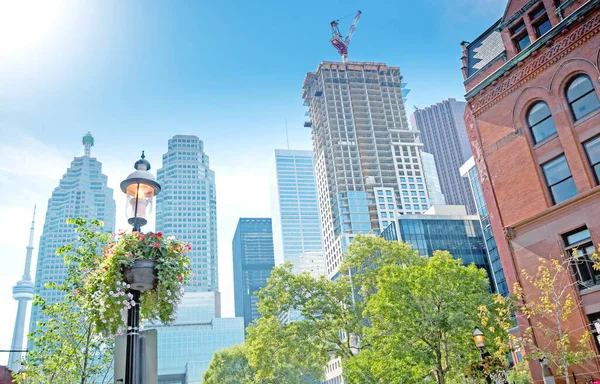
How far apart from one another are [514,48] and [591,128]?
6604 mm

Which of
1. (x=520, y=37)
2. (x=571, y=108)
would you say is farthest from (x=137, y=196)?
(x=520, y=37)

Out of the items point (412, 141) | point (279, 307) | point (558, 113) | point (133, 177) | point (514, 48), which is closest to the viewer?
point (133, 177)

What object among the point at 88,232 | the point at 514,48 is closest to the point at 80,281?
the point at 88,232

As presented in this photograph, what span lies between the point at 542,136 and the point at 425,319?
1117 centimetres

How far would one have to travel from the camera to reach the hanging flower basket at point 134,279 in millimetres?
10555

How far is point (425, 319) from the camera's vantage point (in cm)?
2664

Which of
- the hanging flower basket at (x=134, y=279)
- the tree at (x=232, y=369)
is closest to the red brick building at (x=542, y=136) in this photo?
the hanging flower basket at (x=134, y=279)

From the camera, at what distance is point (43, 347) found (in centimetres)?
2019

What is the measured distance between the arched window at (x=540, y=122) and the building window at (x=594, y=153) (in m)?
2.12

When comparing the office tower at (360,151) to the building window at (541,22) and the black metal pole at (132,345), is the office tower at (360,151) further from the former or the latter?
the black metal pole at (132,345)

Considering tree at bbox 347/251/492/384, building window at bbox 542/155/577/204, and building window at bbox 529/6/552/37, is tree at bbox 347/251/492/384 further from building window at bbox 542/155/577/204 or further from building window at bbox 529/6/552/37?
building window at bbox 529/6/552/37

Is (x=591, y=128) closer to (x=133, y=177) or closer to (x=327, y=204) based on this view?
(x=133, y=177)

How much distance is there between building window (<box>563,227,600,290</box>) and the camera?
74.5ft

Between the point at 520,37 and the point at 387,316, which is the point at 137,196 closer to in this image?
the point at 387,316
